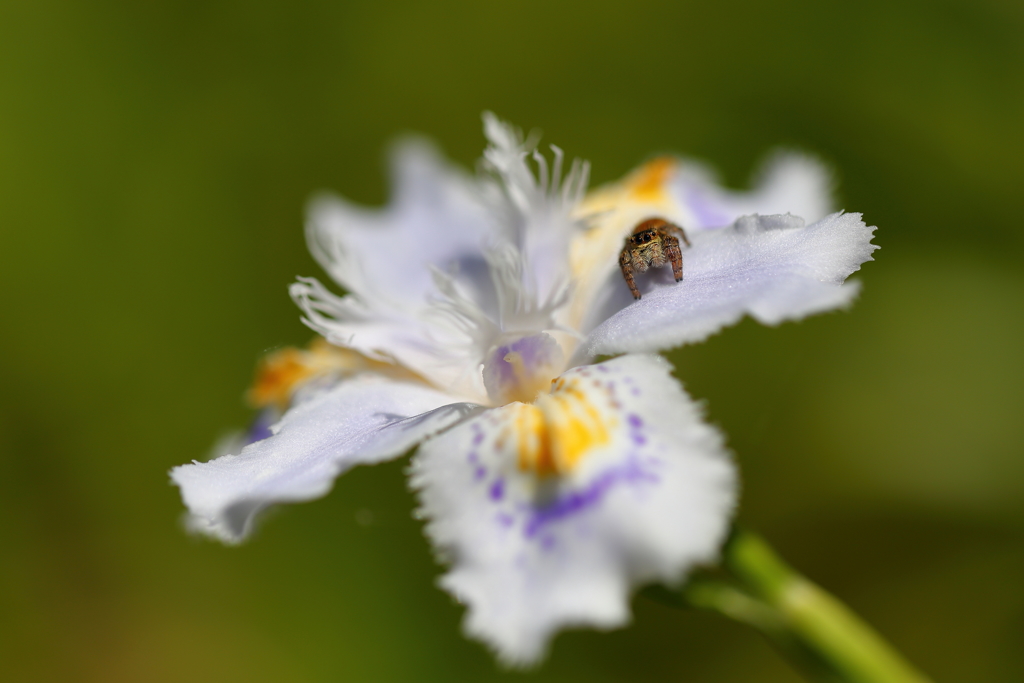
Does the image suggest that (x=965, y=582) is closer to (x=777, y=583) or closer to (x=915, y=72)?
(x=777, y=583)

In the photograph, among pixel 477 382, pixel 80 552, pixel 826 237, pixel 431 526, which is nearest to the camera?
pixel 431 526

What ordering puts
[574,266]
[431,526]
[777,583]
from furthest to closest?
1. [574,266]
2. [777,583]
3. [431,526]

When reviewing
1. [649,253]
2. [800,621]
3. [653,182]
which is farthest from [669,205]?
[800,621]

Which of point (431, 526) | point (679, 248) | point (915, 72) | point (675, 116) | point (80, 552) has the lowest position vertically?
point (431, 526)

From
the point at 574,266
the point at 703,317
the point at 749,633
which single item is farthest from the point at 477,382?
the point at 749,633

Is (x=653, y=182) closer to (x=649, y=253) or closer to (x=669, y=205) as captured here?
(x=669, y=205)

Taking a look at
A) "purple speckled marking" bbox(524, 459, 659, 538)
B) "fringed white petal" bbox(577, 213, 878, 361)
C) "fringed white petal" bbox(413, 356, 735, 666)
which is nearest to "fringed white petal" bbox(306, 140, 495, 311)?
"fringed white petal" bbox(577, 213, 878, 361)
